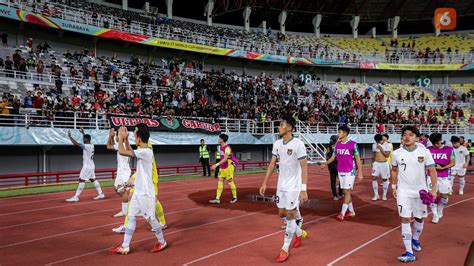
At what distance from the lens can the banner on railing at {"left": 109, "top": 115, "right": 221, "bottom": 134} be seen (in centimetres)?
1908

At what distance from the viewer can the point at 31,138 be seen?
1684 centimetres

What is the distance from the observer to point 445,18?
48.9 m

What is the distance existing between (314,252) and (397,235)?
2.24m

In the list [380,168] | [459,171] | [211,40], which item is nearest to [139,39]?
[211,40]

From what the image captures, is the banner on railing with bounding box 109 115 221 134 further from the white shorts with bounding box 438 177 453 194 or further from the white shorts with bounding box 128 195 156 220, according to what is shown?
the white shorts with bounding box 438 177 453 194

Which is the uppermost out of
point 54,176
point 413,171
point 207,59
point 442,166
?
point 207,59

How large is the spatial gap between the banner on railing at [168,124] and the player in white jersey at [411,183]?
1495 centimetres

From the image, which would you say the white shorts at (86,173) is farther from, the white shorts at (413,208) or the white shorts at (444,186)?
the white shorts at (444,186)

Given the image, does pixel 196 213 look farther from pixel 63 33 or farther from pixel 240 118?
pixel 63 33

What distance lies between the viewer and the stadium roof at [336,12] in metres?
44.5

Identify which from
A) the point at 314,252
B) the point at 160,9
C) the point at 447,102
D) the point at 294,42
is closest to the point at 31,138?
the point at 314,252

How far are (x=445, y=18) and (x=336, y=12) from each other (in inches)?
545

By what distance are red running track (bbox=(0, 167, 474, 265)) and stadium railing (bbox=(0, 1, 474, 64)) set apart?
21.2 m

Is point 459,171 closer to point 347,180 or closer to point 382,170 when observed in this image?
point 382,170
